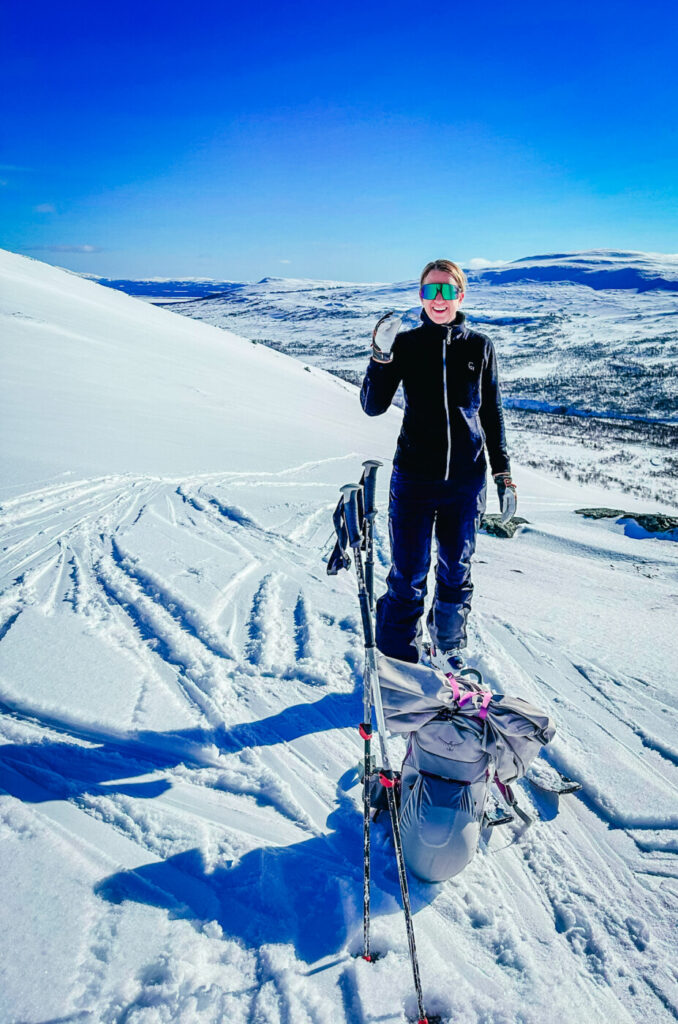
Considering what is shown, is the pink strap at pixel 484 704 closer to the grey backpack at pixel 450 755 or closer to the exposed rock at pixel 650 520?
the grey backpack at pixel 450 755

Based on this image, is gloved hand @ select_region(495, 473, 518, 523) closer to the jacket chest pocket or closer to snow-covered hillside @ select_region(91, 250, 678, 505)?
the jacket chest pocket

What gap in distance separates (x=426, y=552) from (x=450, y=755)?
1197 millimetres

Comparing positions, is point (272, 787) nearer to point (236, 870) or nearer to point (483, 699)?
point (236, 870)

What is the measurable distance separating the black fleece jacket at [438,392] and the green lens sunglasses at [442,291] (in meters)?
0.12

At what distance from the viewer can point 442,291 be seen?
8.41ft

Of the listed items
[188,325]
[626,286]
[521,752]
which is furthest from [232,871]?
[626,286]

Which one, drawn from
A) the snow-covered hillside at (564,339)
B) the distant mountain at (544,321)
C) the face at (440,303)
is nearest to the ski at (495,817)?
the face at (440,303)

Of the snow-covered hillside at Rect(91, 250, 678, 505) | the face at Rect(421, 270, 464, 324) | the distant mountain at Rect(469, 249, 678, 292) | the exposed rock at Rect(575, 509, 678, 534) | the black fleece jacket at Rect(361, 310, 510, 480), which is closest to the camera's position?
the face at Rect(421, 270, 464, 324)

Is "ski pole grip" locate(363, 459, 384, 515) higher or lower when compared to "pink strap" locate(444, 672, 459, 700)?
higher

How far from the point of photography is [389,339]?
243cm

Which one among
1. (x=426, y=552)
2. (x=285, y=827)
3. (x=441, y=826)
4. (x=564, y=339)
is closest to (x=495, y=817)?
(x=441, y=826)

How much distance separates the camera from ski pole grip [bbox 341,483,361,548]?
2.10 m

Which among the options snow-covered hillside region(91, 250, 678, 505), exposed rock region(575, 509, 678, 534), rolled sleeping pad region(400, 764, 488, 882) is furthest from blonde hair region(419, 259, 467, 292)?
snow-covered hillside region(91, 250, 678, 505)

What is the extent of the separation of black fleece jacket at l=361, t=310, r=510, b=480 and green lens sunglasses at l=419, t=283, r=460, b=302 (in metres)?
0.12
